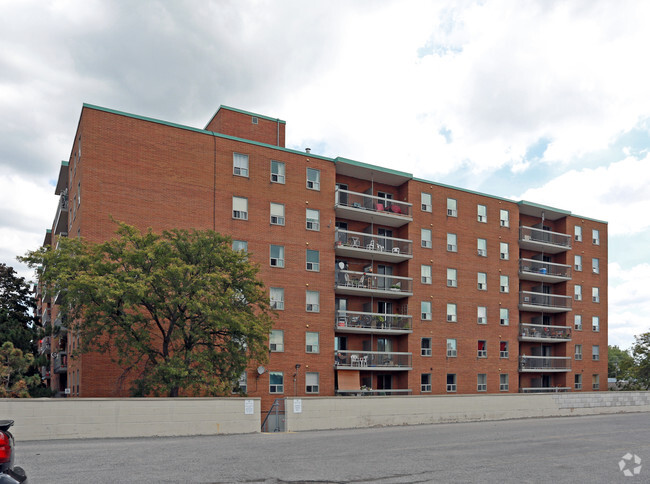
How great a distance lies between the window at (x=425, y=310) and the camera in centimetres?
4634

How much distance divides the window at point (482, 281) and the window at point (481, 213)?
14.7 ft

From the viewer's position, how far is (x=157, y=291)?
2925 cm

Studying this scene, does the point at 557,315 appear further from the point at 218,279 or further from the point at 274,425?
the point at 218,279

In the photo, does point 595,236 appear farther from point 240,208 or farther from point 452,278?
point 240,208

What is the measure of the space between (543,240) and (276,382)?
2971 centimetres

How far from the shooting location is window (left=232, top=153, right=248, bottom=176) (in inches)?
1549

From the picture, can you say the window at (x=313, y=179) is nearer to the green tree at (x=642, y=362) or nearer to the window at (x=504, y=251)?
the window at (x=504, y=251)

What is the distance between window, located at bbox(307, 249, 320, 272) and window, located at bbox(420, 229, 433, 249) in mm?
9632

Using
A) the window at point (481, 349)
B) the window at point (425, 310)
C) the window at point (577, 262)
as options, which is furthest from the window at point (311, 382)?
the window at point (577, 262)

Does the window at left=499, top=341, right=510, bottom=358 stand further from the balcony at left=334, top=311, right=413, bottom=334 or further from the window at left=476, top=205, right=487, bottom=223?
the window at left=476, top=205, right=487, bottom=223

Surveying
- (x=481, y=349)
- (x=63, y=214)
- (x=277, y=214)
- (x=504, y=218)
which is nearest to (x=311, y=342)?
(x=277, y=214)

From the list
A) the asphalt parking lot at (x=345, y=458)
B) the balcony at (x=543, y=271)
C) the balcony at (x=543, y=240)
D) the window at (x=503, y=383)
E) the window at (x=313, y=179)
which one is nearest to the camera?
the asphalt parking lot at (x=345, y=458)

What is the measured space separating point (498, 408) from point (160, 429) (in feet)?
70.2

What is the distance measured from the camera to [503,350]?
167 feet
